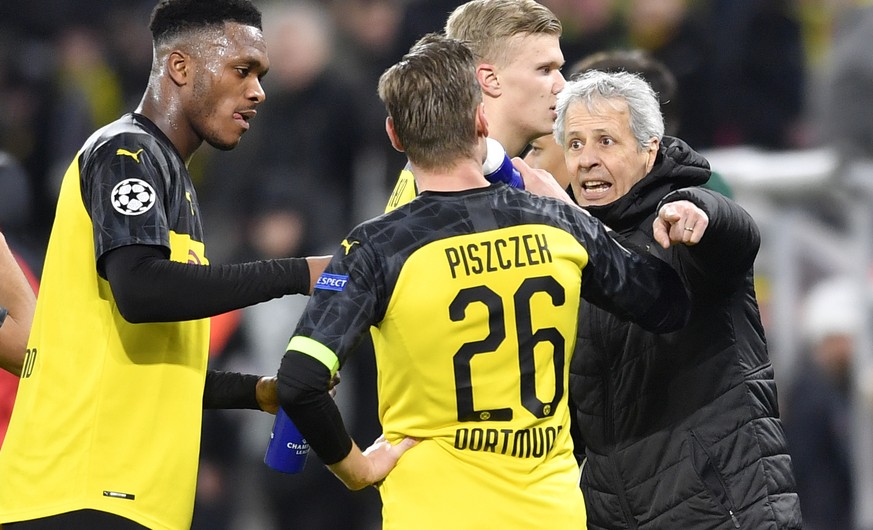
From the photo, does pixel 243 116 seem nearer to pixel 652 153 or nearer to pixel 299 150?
pixel 652 153

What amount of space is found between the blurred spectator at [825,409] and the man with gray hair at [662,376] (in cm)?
360

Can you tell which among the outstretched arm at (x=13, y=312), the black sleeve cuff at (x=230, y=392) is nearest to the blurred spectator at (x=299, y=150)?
the outstretched arm at (x=13, y=312)

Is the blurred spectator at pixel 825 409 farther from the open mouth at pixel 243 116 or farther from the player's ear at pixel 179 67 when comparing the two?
the player's ear at pixel 179 67

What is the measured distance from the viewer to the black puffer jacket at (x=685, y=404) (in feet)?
11.4

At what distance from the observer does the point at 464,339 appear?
119 inches

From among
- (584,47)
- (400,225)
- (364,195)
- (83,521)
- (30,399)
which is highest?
(584,47)

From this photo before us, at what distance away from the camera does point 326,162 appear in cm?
834

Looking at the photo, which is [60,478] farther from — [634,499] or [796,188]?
[796,188]

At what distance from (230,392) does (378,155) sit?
4.85 metres

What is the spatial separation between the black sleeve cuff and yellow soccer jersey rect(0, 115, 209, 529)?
26 centimetres

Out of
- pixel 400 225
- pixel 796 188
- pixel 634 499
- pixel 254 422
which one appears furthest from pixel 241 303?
pixel 254 422

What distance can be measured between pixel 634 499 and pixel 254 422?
470cm

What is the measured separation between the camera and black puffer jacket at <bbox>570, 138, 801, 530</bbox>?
3.47m

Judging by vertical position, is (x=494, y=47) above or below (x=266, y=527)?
above
